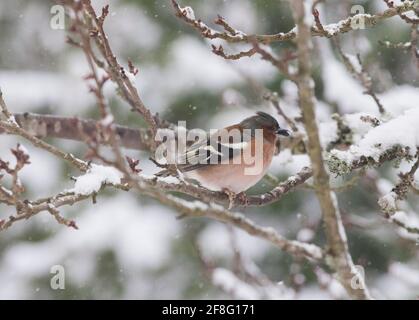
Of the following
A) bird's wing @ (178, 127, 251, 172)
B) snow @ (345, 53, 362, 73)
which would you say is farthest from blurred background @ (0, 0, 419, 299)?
bird's wing @ (178, 127, 251, 172)

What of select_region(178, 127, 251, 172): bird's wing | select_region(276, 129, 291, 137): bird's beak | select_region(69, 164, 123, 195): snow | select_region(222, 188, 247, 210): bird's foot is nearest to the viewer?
select_region(69, 164, 123, 195): snow

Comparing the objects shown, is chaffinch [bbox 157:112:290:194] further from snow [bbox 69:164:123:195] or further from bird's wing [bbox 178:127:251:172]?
snow [bbox 69:164:123:195]

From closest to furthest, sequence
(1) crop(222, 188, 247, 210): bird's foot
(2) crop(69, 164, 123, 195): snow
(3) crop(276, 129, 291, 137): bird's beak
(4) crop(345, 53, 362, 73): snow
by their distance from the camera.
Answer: (2) crop(69, 164, 123, 195): snow → (1) crop(222, 188, 247, 210): bird's foot → (3) crop(276, 129, 291, 137): bird's beak → (4) crop(345, 53, 362, 73): snow

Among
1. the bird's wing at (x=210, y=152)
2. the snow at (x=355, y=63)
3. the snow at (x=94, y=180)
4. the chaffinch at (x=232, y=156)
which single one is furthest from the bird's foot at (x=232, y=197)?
the snow at (x=355, y=63)

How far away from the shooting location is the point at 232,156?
15.8 feet

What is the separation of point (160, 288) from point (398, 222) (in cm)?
535

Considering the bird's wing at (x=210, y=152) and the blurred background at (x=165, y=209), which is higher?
the blurred background at (x=165, y=209)

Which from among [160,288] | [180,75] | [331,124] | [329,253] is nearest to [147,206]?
[160,288]

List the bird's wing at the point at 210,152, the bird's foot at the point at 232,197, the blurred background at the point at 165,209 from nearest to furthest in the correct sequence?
the bird's foot at the point at 232,197 → the bird's wing at the point at 210,152 → the blurred background at the point at 165,209

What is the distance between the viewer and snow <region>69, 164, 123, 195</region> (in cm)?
348

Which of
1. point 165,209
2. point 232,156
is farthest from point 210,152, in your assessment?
point 165,209

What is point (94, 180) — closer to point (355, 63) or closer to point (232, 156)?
point (232, 156)

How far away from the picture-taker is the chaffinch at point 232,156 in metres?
4.69

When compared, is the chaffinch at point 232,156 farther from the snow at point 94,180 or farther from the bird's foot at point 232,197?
the snow at point 94,180
